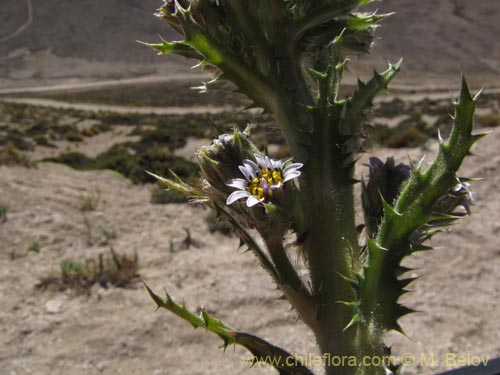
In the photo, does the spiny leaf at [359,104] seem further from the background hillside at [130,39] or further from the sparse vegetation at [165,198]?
the background hillside at [130,39]

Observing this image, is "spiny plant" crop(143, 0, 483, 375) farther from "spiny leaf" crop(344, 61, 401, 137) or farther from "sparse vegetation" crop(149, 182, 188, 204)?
"sparse vegetation" crop(149, 182, 188, 204)

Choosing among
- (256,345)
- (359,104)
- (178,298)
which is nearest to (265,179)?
(359,104)

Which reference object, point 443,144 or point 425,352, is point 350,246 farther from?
point 425,352

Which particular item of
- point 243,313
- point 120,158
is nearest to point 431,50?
point 120,158

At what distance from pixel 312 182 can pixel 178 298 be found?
187 inches

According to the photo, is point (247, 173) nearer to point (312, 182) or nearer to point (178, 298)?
point (312, 182)

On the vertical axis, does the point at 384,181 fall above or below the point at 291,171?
below

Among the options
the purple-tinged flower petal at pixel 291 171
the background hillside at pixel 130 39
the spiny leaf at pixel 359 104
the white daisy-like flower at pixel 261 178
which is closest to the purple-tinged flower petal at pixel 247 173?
the white daisy-like flower at pixel 261 178

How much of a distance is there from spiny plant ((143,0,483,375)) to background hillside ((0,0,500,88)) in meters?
68.7

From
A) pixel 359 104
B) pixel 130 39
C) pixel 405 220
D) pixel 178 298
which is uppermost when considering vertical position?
pixel 359 104

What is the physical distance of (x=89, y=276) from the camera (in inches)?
239

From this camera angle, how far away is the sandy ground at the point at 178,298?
4.73 m

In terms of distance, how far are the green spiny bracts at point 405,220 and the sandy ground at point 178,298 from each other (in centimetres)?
Answer: 271

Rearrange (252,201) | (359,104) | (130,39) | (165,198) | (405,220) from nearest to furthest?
(252,201) < (405,220) < (359,104) < (165,198) < (130,39)
